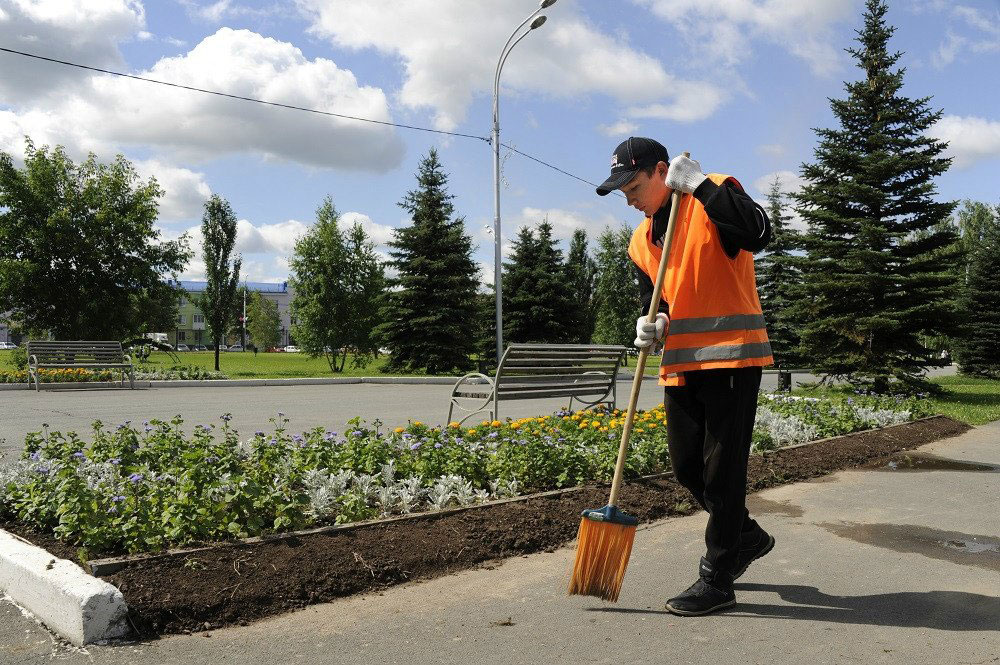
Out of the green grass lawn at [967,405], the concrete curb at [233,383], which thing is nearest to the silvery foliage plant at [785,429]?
the green grass lawn at [967,405]

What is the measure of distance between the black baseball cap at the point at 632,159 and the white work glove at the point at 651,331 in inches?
24.1

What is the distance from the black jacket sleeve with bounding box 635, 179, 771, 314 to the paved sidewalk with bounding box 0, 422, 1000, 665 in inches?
62.4

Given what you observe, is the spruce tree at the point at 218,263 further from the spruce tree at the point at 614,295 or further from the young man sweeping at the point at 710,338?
the young man sweeping at the point at 710,338

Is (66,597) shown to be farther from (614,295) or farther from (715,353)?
(614,295)

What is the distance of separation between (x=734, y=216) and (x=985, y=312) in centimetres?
3403

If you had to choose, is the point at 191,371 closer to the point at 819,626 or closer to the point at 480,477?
the point at 480,477

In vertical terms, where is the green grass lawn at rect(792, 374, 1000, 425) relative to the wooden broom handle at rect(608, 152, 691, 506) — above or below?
below

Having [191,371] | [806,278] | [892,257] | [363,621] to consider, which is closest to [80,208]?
[191,371]

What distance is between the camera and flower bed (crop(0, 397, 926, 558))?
12.3 feet

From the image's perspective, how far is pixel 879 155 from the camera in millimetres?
15844

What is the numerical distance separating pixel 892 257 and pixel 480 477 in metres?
13.6

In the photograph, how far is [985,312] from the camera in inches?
1248

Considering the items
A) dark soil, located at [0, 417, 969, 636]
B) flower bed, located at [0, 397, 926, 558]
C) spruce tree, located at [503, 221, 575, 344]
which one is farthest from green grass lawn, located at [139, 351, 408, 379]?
dark soil, located at [0, 417, 969, 636]

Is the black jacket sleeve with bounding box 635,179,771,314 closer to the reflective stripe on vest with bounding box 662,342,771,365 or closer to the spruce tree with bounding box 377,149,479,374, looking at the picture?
the reflective stripe on vest with bounding box 662,342,771,365
